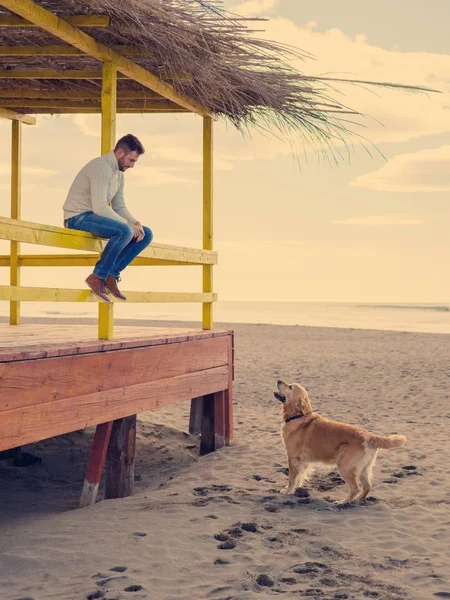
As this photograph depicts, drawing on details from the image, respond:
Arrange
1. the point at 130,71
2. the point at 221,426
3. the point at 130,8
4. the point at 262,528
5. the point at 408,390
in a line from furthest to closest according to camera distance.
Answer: the point at 408,390, the point at 221,426, the point at 130,71, the point at 130,8, the point at 262,528

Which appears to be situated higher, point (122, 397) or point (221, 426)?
point (122, 397)

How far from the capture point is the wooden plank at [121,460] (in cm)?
696

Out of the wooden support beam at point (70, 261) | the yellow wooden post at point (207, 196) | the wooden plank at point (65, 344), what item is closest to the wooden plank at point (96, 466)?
the wooden plank at point (65, 344)

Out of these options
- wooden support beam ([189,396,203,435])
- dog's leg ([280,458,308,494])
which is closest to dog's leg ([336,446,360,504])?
dog's leg ([280,458,308,494])

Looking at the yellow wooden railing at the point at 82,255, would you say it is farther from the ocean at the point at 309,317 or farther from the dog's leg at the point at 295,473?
the ocean at the point at 309,317

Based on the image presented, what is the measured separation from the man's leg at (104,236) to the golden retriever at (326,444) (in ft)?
6.14

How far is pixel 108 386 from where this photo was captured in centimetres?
626

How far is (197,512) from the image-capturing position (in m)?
5.80

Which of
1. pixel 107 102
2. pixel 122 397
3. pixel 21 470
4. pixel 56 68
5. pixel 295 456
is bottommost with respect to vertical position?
pixel 21 470

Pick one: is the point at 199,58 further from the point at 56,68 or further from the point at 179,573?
the point at 179,573

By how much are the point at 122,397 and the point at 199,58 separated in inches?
137

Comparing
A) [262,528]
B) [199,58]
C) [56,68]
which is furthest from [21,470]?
[199,58]

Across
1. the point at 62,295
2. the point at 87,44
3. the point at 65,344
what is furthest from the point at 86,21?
the point at 65,344

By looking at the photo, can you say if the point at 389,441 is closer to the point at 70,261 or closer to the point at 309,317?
the point at 70,261
